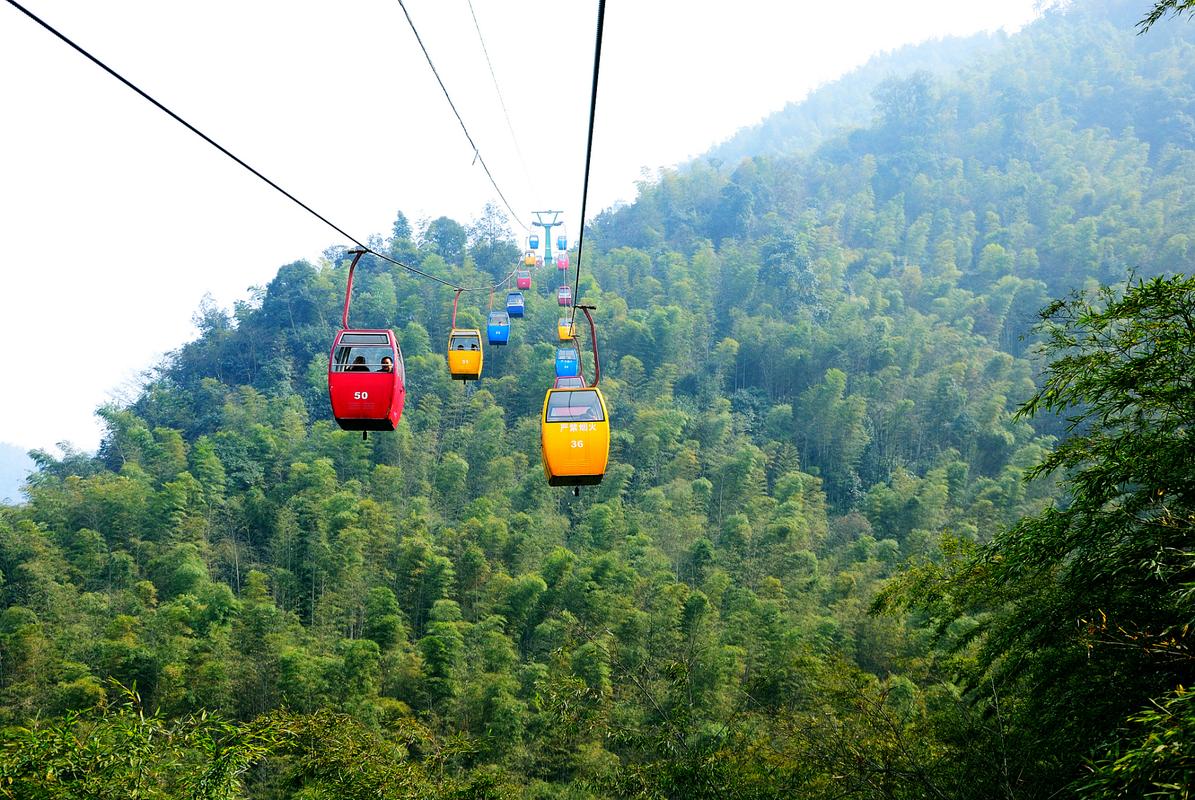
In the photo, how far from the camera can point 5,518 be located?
36344mm

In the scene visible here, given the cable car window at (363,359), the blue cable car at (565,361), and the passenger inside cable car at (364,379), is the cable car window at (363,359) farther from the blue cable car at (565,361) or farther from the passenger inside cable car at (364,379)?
the blue cable car at (565,361)

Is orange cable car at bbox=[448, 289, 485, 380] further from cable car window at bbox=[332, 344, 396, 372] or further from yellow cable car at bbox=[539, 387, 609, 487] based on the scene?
cable car window at bbox=[332, 344, 396, 372]

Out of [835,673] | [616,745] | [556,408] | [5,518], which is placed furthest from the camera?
[5,518]

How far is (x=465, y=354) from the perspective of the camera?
60.4ft

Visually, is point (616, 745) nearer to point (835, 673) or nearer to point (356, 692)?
point (356, 692)

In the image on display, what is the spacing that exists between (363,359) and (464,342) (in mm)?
8617

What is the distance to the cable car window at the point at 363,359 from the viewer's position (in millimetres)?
10023

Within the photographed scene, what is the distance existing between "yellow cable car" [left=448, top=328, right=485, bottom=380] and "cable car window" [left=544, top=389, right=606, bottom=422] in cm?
762

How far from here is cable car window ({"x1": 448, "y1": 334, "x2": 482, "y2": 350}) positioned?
1847 cm

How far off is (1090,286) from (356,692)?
60427mm

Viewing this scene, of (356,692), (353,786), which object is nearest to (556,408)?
(353,786)

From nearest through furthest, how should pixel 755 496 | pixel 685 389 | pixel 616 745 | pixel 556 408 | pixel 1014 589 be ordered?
pixel 1014 589 < pixel 556 408 < pixel 616 745 < pixel 755 496 < pixel 685 389

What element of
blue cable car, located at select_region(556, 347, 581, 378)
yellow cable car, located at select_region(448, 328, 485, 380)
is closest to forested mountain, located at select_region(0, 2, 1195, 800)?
yellow cable car, located at select_region(448, 328, 485, 380)

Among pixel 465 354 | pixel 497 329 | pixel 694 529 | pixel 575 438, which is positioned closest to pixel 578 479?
pixel 575 438
